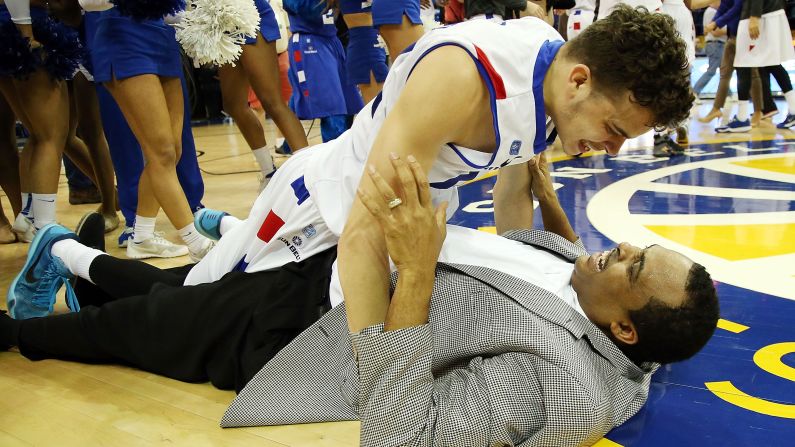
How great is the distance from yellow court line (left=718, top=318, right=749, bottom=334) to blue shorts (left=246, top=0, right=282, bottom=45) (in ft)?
9.04

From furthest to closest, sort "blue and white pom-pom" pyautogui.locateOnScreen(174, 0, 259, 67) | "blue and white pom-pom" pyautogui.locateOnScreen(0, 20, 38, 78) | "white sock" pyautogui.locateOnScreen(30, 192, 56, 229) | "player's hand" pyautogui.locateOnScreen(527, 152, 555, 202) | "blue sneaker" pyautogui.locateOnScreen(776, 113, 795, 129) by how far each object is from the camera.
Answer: "blue sneaker" pyautogui.locateOnScreen(776, 113, 795, 129) → "white sock" pyautogui.locateOnScreen(30, 192, 56, 229) → "blue and white pom-pom" pyautogui.locateOnScreen(174, 0, 259, 67) → "blue and white pom-pom" pyautogui.locateOnScreen(0, 20, 38, 78) → "player's hand" pyautogui.locateOnScreen(527, 152, 555, 202)

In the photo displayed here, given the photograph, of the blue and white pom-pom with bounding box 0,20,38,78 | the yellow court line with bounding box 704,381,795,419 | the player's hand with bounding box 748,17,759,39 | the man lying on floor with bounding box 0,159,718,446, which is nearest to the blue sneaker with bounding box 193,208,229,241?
the man lying on floor with bounding box 0,159,718,446

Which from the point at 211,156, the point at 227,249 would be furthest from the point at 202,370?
the point at 211,156

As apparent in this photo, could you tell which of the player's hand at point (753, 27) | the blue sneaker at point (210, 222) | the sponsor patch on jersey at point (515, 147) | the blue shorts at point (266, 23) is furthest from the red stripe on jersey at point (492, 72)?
the player's hand at point (753, 27)

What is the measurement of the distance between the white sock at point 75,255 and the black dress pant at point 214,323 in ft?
0.97

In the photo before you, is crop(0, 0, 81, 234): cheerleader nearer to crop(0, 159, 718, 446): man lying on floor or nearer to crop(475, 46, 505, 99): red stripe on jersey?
crop(0, 159, 718, 446): man lying on floor

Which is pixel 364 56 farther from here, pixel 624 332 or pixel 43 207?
pixel 624 332

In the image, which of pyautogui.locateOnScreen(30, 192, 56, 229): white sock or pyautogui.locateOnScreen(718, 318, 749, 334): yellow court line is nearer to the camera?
pyautogui.locateOnScreen(718, 318, 749, 334): yellow court line

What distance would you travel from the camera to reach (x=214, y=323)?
1862 mm

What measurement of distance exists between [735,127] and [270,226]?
6.37 meters

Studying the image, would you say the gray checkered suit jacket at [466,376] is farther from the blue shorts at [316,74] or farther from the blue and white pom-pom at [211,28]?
the blue shorts at [316,74]

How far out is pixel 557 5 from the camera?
7.46 metres

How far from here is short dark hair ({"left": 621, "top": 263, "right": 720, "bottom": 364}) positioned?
5.05ft

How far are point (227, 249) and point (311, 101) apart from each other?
2720mm
